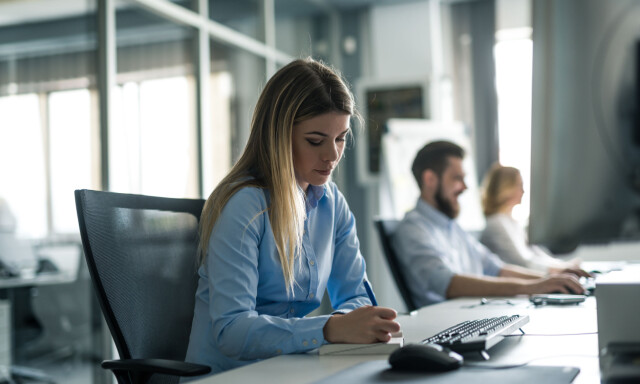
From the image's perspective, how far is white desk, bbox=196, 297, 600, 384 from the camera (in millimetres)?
922

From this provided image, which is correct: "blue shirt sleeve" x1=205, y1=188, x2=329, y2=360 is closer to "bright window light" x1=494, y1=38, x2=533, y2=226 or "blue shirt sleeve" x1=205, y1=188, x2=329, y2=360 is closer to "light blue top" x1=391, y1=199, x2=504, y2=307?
"light blue top" x1=391, y1=199, x2=504, y2=307

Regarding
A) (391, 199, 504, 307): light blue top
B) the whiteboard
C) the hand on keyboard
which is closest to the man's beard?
(391, 199, 504, 307): light blue top

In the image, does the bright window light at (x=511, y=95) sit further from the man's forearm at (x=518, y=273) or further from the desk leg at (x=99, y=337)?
the desk leg at (x=99, y=337)

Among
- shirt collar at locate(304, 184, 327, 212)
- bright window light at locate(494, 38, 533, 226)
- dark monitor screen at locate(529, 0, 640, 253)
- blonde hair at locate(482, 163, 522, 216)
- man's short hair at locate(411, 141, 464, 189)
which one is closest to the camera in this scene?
dark monitor screen at locate(529, 0, 640, 253)

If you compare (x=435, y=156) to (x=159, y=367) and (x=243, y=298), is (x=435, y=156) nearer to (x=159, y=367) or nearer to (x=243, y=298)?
(x=243, y=298)

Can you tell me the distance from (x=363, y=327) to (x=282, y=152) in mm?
412

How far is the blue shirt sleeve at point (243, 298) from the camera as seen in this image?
111cm

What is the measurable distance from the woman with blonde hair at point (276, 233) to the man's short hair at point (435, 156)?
1.04 metres

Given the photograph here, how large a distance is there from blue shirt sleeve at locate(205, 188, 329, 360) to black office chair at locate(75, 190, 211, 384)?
8 cm

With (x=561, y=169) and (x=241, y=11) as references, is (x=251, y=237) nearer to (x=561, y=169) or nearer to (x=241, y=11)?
(x=561, y=169)

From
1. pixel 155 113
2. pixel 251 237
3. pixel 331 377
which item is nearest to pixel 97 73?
pixel 155 113

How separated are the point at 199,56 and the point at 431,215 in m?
1.93

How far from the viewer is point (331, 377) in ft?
2.90

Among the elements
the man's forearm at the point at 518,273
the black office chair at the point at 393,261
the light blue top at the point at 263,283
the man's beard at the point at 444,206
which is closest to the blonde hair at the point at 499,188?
the man's forearm at the point at 518,273
